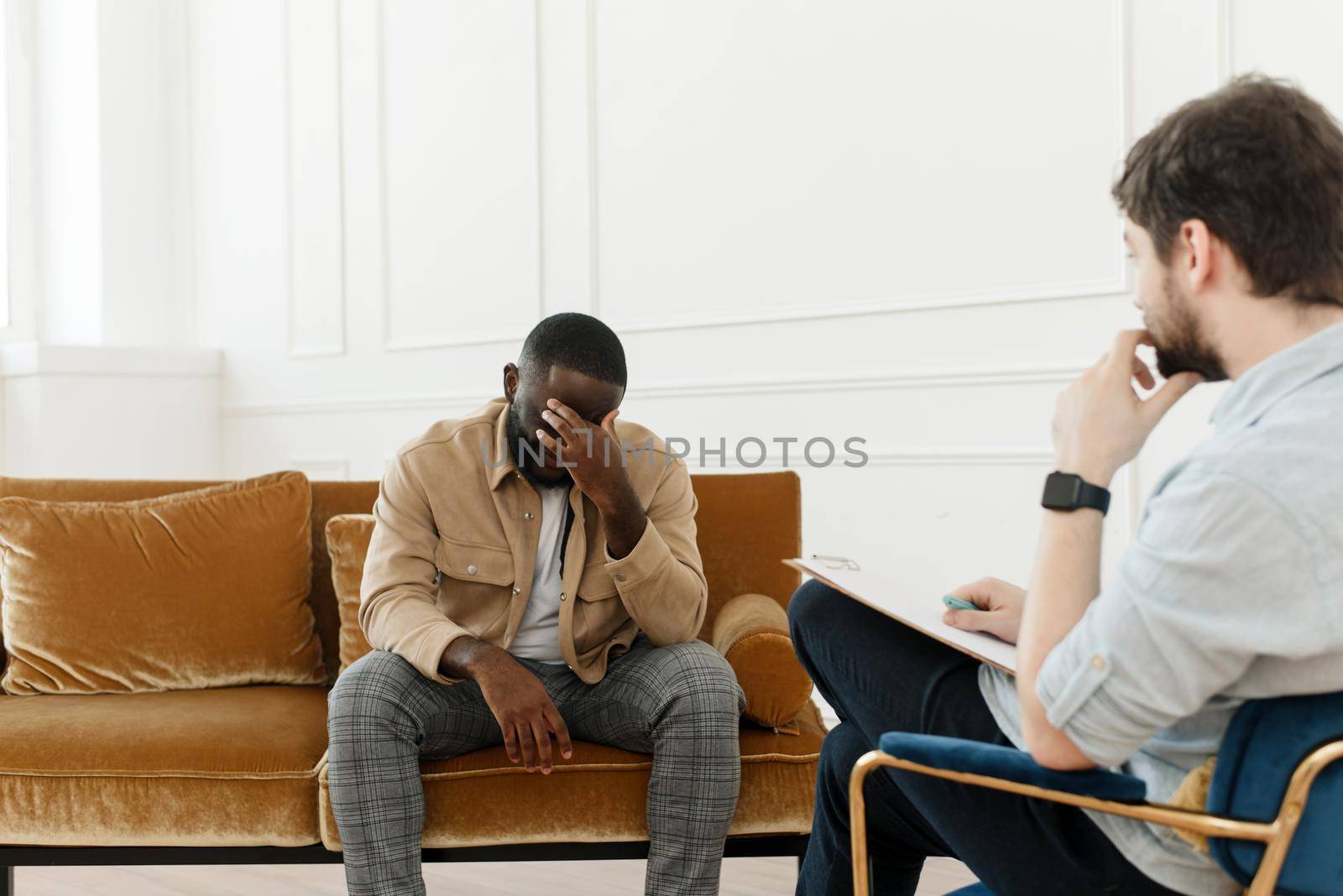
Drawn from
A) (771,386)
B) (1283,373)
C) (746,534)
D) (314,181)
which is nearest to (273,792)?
(746,534)

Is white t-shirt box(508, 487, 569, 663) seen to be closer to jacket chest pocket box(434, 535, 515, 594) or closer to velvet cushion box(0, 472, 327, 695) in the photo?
jacket chest pocket box(434, 535, 515, 594)

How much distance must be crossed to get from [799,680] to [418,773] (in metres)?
0.58

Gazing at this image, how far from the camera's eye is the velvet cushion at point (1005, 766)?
102 centimetres

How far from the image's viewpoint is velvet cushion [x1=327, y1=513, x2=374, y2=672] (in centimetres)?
222

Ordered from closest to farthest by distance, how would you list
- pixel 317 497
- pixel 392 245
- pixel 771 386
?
pixel 317 497 → pixel 771 386 → pixel 392 245

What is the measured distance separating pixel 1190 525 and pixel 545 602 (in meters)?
1.22

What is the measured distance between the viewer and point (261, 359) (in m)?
4.71

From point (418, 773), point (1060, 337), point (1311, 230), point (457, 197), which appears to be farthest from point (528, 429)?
point (457, 197)

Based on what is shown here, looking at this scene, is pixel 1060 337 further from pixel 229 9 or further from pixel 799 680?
pixel 229 9

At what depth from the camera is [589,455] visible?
5.99 feet

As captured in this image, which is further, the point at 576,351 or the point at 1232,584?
the point at 576,351

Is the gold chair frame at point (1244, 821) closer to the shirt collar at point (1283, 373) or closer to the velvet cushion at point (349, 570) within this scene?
the shirt collar at point (1283, 373)

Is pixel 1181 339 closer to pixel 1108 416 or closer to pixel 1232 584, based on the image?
pixel 1108 416

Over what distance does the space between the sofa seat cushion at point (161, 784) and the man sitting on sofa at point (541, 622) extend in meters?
0.17
